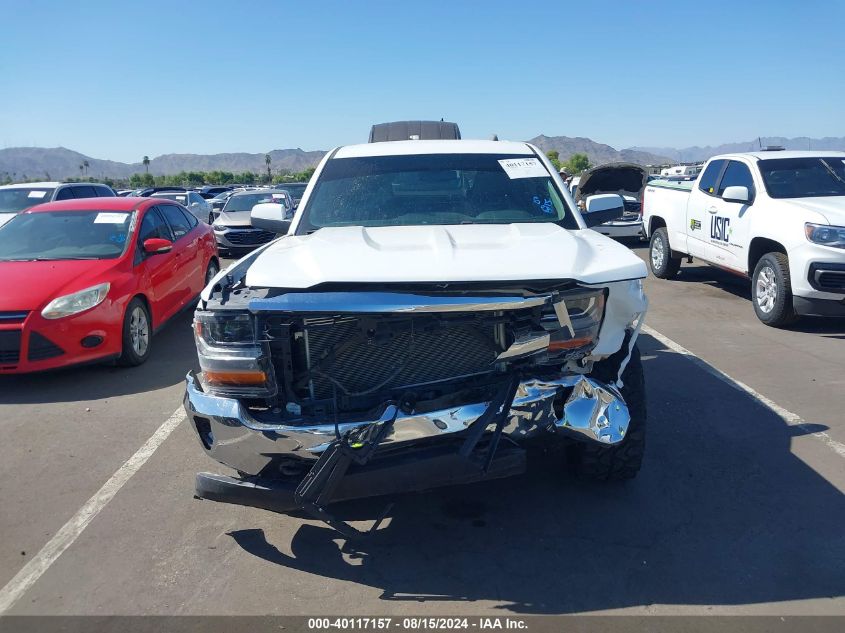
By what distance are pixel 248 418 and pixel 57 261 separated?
15.0ft

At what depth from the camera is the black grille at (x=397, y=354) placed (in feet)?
10.0

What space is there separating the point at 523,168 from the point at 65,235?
16.1 feet

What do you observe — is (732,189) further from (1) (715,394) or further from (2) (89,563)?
(2) (89,563)

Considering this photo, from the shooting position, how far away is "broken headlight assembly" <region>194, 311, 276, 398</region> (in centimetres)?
299

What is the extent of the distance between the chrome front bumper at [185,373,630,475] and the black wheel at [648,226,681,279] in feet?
26.5

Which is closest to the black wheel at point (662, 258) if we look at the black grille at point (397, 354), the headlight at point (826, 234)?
the headlight at point (826, 234)

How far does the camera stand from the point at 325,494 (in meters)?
2.83

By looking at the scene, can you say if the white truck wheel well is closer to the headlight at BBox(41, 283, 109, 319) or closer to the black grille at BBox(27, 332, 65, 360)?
the headlight at BBox(41, 283, 109, 319)

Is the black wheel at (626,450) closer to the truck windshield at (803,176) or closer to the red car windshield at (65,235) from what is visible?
the red car windshield at (65,235)

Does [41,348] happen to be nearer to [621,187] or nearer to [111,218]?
[111,218]

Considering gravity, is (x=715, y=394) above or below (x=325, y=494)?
below

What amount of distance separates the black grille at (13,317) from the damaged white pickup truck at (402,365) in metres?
3.42

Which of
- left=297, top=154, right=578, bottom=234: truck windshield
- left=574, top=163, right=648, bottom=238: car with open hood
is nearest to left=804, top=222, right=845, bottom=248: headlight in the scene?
left=297, top=154, right=578, bottom=234: truck windshield

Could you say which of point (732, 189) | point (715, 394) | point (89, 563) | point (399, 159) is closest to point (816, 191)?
point (732, 189)
